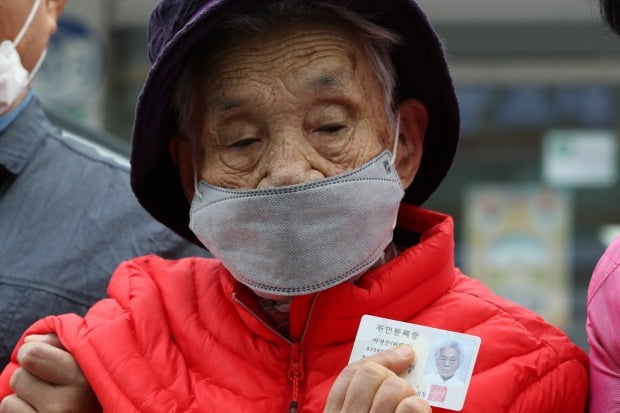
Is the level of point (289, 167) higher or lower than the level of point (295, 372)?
higher

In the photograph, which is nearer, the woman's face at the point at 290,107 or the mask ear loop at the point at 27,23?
the woman's face at the point at 290,107

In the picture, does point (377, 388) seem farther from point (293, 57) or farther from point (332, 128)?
point (293, 57)

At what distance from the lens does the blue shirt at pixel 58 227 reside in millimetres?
2738

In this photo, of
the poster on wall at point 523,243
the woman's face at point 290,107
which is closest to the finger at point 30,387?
the woman's face at point 290,107

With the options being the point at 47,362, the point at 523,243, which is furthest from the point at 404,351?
the point at 523,243

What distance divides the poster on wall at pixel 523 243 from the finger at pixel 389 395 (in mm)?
6104

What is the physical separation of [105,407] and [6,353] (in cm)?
49

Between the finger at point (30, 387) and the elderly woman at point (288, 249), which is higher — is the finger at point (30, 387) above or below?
below

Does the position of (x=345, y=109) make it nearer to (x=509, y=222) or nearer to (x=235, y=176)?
(x=235, y=176)

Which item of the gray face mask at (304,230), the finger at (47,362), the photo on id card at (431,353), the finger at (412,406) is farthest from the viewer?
the finger at (47,362)

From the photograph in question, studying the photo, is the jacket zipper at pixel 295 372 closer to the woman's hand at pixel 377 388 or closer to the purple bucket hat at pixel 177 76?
the woman's hand at pixel 377 388

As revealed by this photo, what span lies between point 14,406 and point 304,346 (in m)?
0.60

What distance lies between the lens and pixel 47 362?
2.36m

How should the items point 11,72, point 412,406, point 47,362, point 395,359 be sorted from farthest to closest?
point 11,72, point 47,362, point 395,359, point 412,406
